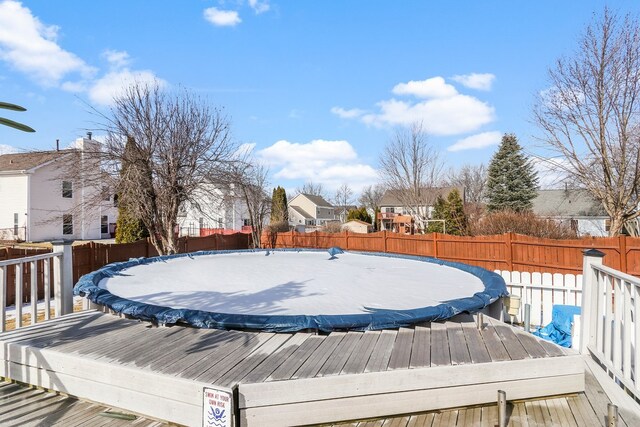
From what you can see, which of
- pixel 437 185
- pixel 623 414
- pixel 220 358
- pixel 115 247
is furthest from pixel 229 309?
pixel 437 185

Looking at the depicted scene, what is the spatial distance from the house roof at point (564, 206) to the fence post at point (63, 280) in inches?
841

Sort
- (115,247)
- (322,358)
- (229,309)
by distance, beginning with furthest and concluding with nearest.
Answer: (115,247) → (229,309) → (322,358)

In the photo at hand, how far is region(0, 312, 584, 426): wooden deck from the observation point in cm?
179

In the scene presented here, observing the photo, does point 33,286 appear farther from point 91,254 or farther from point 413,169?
point 413,169

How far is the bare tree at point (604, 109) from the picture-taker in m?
8.39

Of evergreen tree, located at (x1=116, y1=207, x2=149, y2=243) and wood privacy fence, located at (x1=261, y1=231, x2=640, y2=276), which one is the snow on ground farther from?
evergreen tree, located at (x1=116, y1=207, x2=149, y2=243)

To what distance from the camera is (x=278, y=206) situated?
19688 mm

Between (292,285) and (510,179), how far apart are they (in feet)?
61.2

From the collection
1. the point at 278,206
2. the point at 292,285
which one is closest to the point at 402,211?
the point at 278,206

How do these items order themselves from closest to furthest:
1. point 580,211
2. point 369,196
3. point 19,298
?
point 19,298
point 580,211
point 369,196

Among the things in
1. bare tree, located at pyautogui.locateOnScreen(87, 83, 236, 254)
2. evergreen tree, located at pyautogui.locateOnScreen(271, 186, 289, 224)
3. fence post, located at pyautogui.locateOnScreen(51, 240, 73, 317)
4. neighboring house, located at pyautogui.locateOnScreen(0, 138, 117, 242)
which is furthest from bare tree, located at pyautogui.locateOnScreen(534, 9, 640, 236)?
neighboring house, located at pyautogui.locateOnScreen(0, 138, 117, 242)

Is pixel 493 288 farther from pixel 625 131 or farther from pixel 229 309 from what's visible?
pixel 625 131

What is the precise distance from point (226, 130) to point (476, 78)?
775 cm

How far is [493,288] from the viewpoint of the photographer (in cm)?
370
